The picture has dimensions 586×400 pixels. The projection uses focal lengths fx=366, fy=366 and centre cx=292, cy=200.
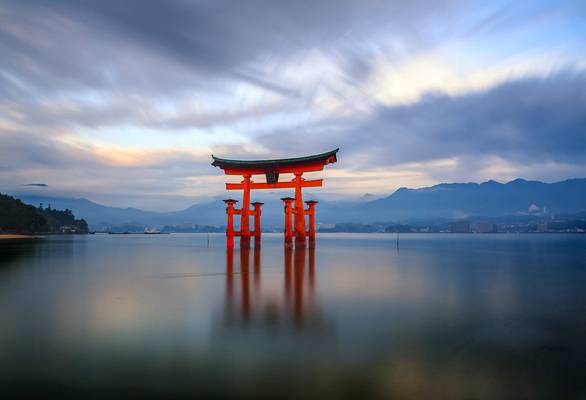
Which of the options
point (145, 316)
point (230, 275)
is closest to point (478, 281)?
point (230, 275)

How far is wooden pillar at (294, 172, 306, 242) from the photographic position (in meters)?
32.0

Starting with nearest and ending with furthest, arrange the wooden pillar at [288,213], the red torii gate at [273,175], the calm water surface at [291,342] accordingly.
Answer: the calm water surface at [291,342] → the red torii gate at [273,175] → the wooden pillar at [288,213]

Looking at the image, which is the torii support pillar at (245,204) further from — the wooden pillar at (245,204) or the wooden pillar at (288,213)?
the wooden pillar at (288,213)

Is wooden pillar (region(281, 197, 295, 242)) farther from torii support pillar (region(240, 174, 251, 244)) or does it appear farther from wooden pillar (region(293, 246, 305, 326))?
wooden pillar (region(293, 246, 305, 326))

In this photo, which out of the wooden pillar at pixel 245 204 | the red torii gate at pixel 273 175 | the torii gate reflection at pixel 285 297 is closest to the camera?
the torii gate reflection at pixel 285 297

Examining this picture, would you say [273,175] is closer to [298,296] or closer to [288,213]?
[288,213]

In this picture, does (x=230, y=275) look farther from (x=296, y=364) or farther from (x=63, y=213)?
(x=63, y=213)

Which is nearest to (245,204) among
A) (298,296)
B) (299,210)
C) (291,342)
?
(299,210)

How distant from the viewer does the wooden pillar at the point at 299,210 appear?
31984 millimetres

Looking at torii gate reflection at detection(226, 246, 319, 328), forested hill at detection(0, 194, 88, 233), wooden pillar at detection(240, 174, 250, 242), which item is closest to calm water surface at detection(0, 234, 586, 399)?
torii gate reflection at detection(226, 246, 319, 328)

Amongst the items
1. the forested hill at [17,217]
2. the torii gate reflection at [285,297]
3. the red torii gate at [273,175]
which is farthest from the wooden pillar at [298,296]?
the forested hill at [17,217]

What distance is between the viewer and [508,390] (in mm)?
4324

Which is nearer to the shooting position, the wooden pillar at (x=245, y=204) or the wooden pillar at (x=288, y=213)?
the wooden pillar at (x=245, y=204)

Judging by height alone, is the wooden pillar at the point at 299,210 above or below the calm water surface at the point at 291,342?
above
